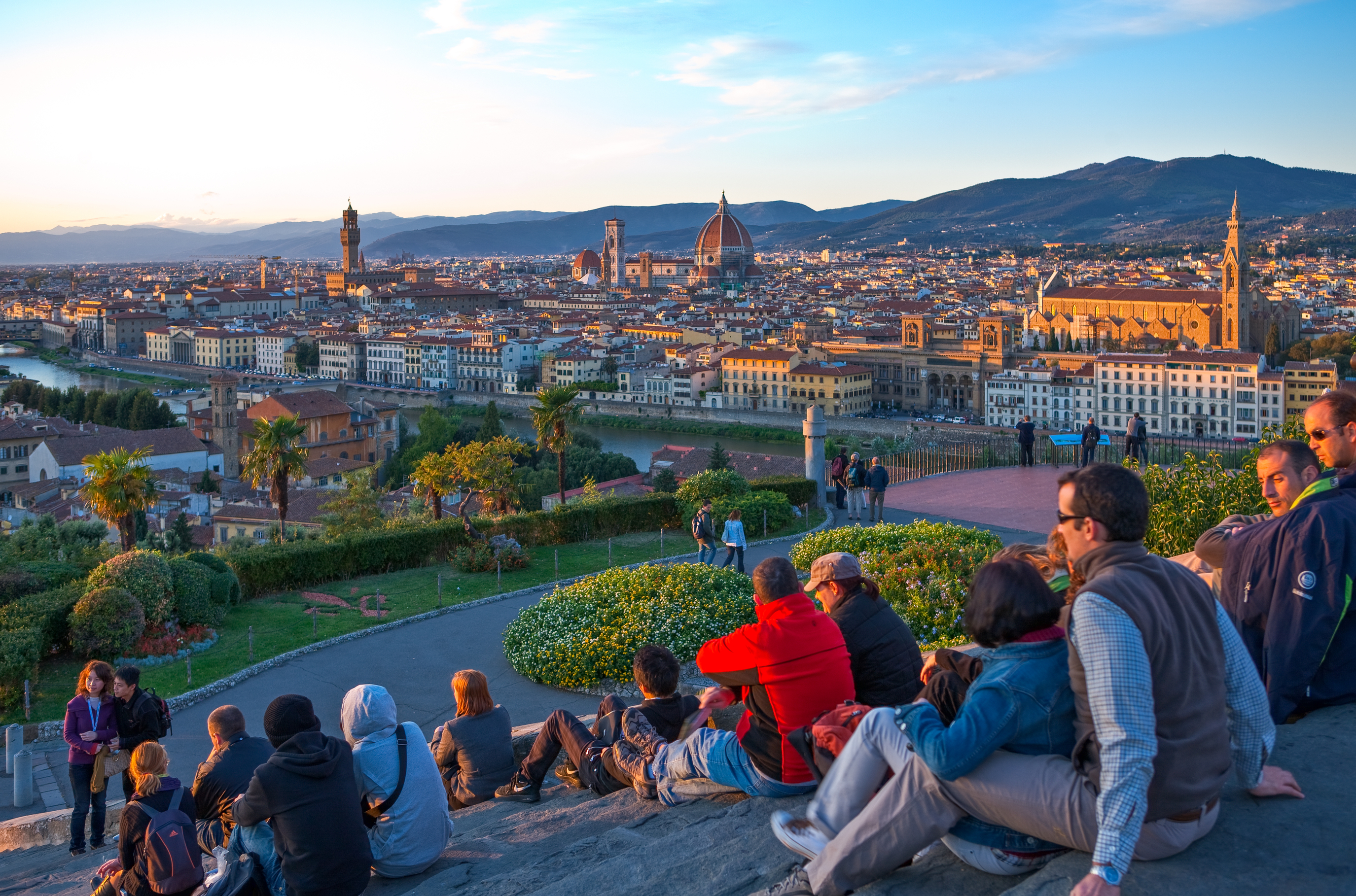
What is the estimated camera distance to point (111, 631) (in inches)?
222

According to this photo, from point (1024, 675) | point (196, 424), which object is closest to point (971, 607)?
point (1024, 675)

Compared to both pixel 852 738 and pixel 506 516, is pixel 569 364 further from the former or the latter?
pixel 852 738

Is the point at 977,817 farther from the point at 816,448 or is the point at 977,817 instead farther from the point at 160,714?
the point at 816,448

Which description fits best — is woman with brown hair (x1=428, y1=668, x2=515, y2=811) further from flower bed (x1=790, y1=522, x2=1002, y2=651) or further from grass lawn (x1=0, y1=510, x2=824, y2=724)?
grass lawn (x1=0, y1=510, x2=824, y2=724)

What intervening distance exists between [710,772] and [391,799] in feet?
2.18

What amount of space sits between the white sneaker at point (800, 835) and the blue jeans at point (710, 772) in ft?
1.11

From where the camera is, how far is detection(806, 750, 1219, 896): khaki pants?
1.74 metres

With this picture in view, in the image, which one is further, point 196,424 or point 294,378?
point 294,378

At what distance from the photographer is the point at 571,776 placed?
3256 mm

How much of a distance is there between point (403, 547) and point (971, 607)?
6360 mm

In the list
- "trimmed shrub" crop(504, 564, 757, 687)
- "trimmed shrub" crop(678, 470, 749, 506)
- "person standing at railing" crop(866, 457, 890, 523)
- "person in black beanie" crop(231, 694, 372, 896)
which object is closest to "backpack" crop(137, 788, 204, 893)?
"person in black beanie" crop(231, 694, 372, 896)

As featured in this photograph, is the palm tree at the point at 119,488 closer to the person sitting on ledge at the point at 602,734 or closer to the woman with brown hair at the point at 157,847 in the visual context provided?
the person sitting on ledge at the point at 602,734

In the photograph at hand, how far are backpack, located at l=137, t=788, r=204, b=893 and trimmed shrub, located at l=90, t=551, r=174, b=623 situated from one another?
363cm

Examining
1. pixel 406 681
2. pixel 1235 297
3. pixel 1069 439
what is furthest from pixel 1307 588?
pixel 1235 297
